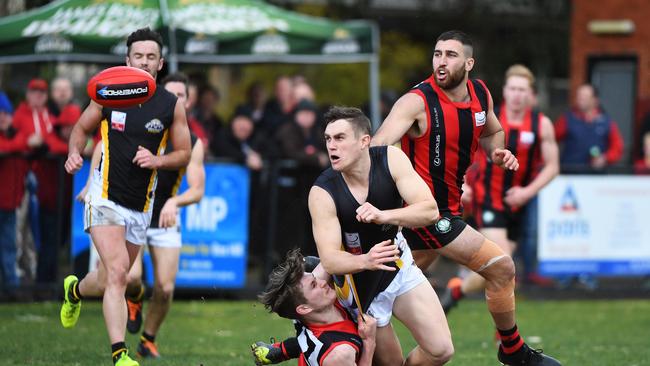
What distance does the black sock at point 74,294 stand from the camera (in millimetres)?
9414

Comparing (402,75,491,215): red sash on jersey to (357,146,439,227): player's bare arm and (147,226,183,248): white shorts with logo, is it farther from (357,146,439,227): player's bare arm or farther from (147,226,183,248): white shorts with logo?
(147,226,183,248): white shorts with logo

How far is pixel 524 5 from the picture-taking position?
29641 mm

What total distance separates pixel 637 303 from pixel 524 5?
1501 cm

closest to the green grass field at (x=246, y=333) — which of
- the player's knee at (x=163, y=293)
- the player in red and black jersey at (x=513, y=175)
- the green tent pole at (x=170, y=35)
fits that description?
the player's knee at (x=163, y=293)

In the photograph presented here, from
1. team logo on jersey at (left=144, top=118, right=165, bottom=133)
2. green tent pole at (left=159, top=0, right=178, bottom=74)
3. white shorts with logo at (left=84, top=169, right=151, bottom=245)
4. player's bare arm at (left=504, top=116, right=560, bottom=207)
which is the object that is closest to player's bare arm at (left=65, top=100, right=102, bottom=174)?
white shorts with logo at (left=84, top=169, right=151, bottom=245)

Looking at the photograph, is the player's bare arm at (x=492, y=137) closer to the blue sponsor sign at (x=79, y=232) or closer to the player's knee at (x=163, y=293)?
the player's knee at (x=163, y=293)

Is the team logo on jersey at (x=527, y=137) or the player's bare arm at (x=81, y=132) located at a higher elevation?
the player's bare arm at (x=81, y=132)

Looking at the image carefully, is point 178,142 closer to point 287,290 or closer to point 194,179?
point 194,179

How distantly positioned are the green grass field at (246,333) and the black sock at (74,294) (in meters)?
0.48

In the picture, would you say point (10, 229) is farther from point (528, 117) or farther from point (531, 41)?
point (531, 41)

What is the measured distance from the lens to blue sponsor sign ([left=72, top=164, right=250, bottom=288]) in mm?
14617

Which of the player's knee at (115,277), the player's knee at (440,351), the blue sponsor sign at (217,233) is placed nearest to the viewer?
the player's knee at (440,351)

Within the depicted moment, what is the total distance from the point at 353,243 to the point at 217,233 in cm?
716

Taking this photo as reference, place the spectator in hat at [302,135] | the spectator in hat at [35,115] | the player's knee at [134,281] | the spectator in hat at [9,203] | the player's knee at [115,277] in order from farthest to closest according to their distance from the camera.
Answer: the spectator in hat at [302,135] → the spectator in hat at [35,115] → the spectator in hat at [9,203] → the player's knee at [134,281] → the player's knee at [115,277]
